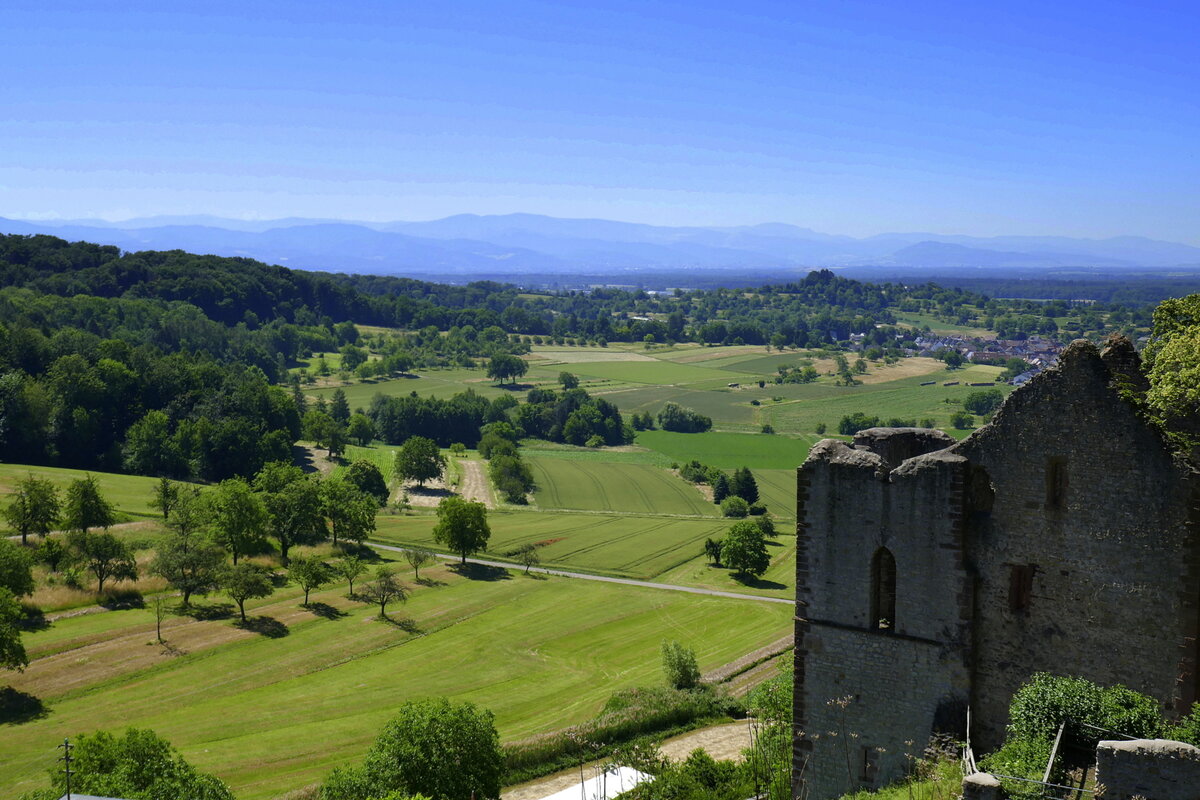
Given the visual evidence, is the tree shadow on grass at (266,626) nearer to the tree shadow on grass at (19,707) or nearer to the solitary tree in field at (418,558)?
the solitary tree in field at (418,558)

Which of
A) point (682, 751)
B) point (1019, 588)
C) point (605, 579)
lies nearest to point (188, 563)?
point (605, 579)

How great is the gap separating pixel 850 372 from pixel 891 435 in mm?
180199

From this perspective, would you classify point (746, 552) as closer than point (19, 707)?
No

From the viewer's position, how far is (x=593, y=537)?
85750 millimetres

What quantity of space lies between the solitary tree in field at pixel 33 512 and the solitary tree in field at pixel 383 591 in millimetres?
20417

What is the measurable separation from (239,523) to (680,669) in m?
37.5

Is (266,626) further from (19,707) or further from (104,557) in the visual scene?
(19,707)

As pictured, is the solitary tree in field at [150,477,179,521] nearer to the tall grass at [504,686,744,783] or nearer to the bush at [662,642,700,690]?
the tall grass at [504,686,744,783]

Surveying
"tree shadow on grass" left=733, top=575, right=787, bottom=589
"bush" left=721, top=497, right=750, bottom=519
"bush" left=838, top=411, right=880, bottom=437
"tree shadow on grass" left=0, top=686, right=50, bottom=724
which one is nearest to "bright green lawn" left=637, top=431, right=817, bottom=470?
"bush" left=838, top=411, right=880, bottom=437

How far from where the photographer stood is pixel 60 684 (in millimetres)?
46656

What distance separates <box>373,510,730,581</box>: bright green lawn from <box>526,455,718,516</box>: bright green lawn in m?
4.07

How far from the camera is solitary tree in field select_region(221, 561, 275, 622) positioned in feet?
194

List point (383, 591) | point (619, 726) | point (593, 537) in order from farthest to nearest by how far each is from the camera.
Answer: point (593, 537) < point (383, 591) < point (619, 726)

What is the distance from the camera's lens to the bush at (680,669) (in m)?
46.7
